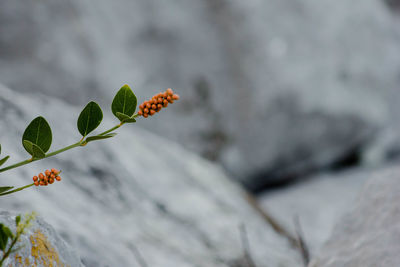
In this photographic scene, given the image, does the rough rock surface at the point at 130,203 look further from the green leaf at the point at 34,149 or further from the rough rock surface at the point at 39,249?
the green leaf at the point at 34,149

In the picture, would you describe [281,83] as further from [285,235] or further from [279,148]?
[285,235]

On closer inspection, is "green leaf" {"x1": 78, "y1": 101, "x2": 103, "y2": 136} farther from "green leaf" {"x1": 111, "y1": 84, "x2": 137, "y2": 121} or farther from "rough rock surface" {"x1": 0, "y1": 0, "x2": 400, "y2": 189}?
"rough rock surface" {"x1": 0, "y1": 0, "x2": 400, "y2": 189}

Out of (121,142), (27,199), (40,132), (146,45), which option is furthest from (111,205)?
(146,45)

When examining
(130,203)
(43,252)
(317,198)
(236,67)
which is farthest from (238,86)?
(43,252)

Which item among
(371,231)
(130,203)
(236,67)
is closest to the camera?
(371,231)

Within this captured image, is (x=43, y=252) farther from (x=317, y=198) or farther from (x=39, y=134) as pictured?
(x=317, y=198)

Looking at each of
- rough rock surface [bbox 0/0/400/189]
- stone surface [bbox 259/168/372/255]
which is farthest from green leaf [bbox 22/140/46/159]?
stone surface [bbox 259/168/372/255]

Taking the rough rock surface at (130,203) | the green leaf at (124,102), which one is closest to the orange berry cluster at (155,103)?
the green leaf at (124,102)
